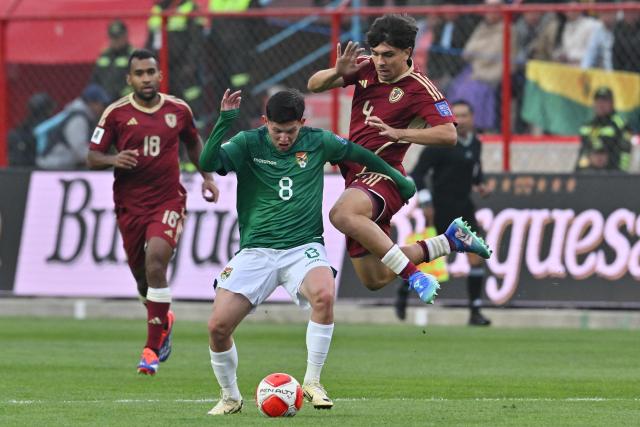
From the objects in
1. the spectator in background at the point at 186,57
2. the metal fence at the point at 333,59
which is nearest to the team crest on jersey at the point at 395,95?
the metal fence at the point at 333,59

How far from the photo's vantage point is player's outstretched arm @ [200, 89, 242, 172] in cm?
1023

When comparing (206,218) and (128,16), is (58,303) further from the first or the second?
(128,16)

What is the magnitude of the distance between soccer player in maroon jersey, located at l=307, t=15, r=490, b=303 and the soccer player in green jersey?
0.73 m

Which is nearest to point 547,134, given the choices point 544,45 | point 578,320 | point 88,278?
point 544,45

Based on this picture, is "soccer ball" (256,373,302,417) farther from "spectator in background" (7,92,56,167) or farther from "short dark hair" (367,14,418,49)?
"spectator in background" (7,92,56,167)

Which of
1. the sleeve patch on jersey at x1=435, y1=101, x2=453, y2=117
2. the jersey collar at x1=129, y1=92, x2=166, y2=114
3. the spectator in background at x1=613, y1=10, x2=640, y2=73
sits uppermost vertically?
the spectator in background at x1=613, y1=10, x2=640, y2=73

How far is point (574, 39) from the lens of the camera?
20688 mm

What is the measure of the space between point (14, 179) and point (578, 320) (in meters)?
7.16

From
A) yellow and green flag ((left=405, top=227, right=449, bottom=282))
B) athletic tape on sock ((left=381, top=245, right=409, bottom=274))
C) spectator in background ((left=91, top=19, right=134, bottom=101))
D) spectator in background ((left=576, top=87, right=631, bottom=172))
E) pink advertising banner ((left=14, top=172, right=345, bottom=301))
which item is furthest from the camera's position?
Result: spectator in background ((left=91, top=19, right=134, bottom=101))

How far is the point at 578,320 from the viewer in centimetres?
1867

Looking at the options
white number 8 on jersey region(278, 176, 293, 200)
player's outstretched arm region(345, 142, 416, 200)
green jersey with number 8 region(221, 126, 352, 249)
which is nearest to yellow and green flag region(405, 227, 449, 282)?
player's outstretched arm region(345, 142, 416, 200)

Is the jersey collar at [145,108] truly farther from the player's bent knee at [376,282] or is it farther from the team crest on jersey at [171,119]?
the player's bent knee at [376,282]

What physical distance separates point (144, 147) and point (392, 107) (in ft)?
10.1

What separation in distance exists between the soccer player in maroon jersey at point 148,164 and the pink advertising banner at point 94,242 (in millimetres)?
5524
